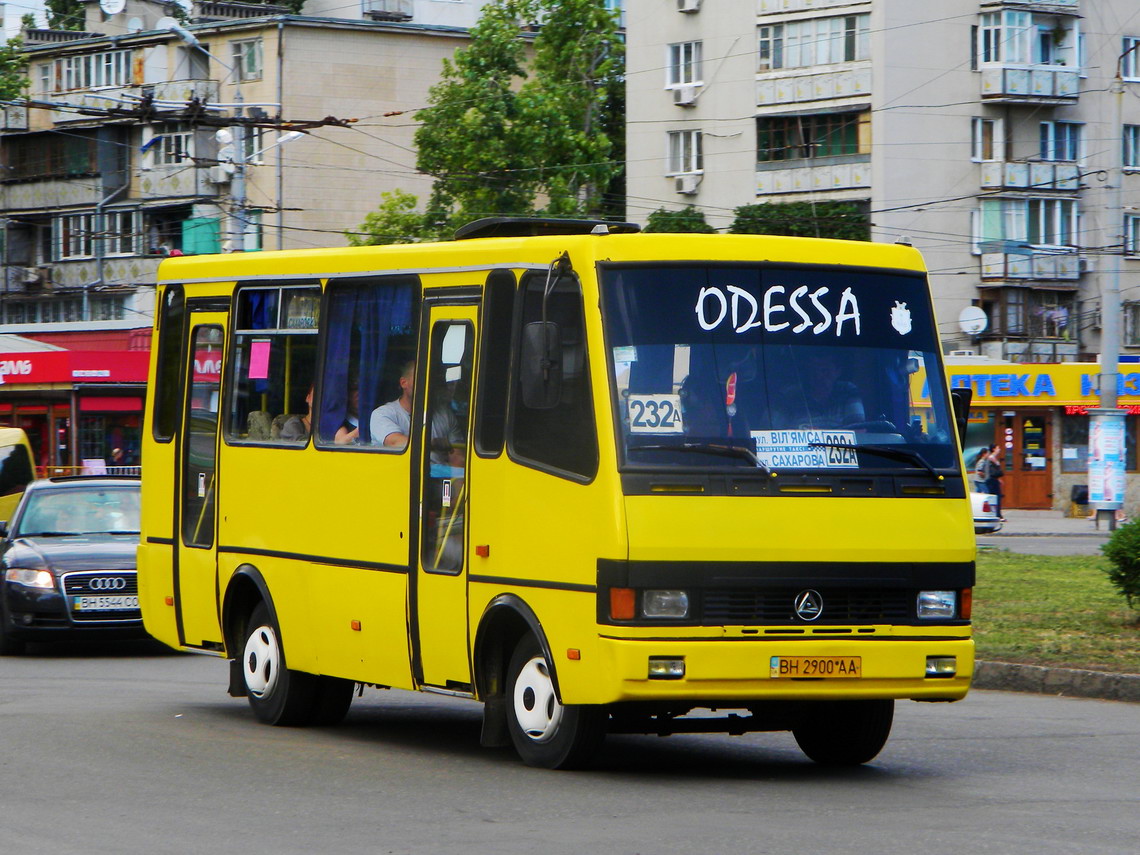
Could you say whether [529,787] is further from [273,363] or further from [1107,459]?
[1107,459]

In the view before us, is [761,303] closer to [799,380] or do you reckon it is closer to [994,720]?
[799,380]

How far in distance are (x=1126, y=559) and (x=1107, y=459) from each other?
Answer: 78.1 ft

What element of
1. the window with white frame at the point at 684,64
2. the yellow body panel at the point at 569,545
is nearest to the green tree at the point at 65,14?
the window with white frame at the point at 684,64

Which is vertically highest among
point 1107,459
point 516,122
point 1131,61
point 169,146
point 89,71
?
point 89,71

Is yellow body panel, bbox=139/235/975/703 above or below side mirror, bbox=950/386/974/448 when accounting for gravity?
below

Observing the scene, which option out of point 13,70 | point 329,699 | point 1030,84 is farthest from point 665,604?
point 13,70

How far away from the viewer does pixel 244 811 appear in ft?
28.0

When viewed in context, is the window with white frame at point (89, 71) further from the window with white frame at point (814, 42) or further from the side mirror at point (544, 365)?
the side mirror at point (544, 365)

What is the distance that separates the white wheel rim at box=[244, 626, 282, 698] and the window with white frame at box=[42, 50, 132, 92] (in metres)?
62.2

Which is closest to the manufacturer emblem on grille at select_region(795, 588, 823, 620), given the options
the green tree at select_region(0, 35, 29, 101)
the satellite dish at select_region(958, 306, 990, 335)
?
the satellite dish at select_region(958, 306, 990, 335)

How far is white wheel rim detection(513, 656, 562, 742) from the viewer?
31.3 feet

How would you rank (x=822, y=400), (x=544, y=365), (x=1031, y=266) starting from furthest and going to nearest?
(x=1031, y=266), (x=822, y=400), (x=544, y=365)

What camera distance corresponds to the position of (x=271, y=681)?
39.6ft

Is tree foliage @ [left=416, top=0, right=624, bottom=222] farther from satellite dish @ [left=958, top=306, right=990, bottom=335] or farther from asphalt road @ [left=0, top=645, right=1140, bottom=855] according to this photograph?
asphalt road @ [left=0, top=645, right=1140, bottom=855]
